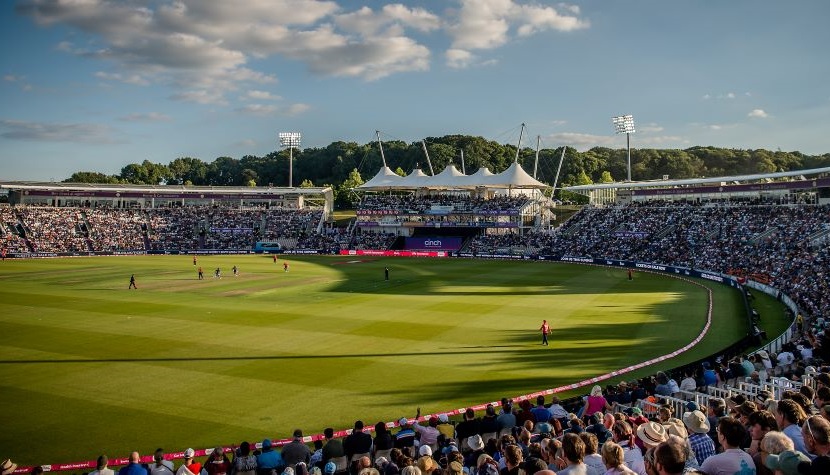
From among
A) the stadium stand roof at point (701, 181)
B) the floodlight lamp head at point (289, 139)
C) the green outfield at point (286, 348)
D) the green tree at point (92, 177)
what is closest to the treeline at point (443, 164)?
the green tree at point (92, 177)

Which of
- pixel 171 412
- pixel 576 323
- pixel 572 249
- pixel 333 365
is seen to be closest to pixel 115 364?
pixel 171 412

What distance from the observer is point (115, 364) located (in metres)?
23.9

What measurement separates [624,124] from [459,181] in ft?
106

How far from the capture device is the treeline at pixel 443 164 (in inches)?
6063

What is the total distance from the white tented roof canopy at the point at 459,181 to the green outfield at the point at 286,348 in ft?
138

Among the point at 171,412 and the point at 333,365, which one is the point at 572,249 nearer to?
the point at 333,365

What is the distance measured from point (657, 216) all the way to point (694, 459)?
7652cm

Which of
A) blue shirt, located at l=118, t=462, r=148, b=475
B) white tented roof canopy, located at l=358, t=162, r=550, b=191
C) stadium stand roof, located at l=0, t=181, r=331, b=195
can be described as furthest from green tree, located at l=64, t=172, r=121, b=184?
blue shirt, located at l=118, t=462, r=148, b=475

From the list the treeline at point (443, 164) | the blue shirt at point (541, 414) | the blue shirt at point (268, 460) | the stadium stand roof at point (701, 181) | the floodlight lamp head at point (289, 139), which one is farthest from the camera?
the treeline at point (443, 164)

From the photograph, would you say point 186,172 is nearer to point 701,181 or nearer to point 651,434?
point 701,181

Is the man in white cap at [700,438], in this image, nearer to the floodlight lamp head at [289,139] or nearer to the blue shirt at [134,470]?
the blue shirt at [134,470]

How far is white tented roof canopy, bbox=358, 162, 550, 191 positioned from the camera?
300ft

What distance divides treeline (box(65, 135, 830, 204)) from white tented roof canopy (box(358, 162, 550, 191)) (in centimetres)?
4769

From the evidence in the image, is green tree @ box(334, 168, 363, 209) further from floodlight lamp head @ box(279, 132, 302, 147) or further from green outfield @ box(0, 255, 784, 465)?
green outfield @ box(0, 255, 784, 465)
